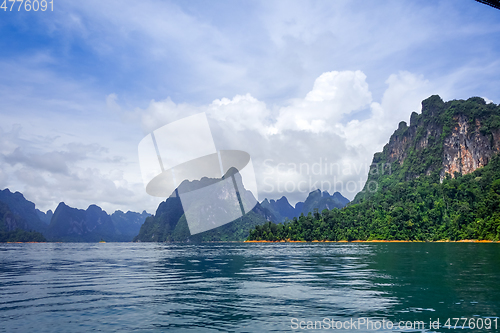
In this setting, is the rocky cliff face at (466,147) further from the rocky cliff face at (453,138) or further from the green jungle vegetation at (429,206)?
the green jungle vegetation at (429,206)

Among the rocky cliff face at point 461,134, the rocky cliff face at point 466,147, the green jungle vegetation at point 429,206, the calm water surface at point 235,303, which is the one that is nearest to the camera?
the calm water surface at point 235,303

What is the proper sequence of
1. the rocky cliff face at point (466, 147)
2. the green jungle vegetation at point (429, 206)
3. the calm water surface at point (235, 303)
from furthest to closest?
the rocky cliff face at point (466, 147) → the green jungle vegetation at point (429, 206) → the calm water surface at point (235, 303)

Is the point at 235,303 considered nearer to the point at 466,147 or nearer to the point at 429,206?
the point at 429,206

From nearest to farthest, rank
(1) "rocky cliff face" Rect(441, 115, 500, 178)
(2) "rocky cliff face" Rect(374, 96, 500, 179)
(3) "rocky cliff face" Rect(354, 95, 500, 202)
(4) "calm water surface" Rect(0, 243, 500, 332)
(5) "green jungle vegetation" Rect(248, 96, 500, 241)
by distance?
(4) "calm water surface" Rect(0, 243, 500, 332) → (5) "green jungle vegetation" Rect(248, 96, 500, 241) → (1) "rocky cliff face" Rect(441, 115, 500, 178) → (2) "rocky cliff face" Rect(374, 96, 500, 179) → (3) "rocky cliff face" Rect(354, 95, 500, 202)

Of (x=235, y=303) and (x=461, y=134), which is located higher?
(x=461, y=134)

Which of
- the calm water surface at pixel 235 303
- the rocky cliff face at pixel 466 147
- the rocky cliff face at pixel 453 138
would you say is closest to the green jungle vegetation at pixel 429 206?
the rocky cliff face at pixel 453 138

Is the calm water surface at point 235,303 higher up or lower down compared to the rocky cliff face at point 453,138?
lower down

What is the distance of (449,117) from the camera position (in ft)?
547

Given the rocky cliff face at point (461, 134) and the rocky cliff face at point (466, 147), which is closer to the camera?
the rocky cliff face at point (466, 147)

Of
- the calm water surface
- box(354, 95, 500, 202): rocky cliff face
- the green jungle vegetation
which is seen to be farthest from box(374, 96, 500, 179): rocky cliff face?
the calm water surface

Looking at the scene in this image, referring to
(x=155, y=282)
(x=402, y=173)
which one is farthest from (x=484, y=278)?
(x=402, y=173)

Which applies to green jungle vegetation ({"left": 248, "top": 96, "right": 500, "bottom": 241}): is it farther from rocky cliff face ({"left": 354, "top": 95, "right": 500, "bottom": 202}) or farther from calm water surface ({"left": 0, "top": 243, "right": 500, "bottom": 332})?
calm water surface ({"left": 0, "top": 243, "right": 500, "bottom": 332})

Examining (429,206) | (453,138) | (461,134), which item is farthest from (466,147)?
(429,206)

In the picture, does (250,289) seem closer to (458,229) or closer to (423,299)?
(423,299)
